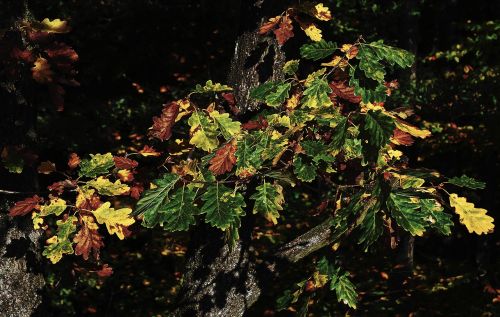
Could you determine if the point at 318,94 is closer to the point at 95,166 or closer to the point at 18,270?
the point at 95,166

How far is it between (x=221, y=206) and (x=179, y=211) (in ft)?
0.59

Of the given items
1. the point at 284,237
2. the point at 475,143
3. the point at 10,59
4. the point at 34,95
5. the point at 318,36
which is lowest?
the point at 284,237

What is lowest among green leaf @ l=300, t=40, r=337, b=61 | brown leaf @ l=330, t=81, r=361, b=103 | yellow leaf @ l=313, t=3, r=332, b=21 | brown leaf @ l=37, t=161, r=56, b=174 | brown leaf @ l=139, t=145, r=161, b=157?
brown leaf @ l=37, t=161, r=56, b=174

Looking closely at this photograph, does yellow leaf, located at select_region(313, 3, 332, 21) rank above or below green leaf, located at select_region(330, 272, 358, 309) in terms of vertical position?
above

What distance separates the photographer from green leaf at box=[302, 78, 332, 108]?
2.89m

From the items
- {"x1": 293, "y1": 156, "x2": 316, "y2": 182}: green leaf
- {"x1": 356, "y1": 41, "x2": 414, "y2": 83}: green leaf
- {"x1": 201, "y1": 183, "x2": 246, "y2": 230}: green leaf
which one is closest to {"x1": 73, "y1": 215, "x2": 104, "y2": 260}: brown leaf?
{"x1": 201, "y1": 183, "x2": 246, "y2": 230}: green leaf

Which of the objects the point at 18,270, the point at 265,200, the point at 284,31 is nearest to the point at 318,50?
the point at 284,31

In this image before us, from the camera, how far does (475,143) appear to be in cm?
1077

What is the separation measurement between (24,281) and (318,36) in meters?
2.16

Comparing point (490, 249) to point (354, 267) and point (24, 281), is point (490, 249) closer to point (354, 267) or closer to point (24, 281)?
point (354, 267)

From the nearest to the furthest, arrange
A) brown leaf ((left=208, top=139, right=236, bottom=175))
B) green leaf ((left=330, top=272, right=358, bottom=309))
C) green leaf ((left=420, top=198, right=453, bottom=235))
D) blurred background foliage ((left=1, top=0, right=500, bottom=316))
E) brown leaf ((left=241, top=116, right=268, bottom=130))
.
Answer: green leaf ((left=420, top=198, right=453, bottom=235)) < brown leaf ((left=208, top=139, right=236, bottom=175)) < green leaf ((left=330, top=272, right=358, bottom=309)) < brown leaf ((left=241, top=116, right=268, bottom=130)) < blurred background foliage ((left=1, top=0, right=500, bottom=316))

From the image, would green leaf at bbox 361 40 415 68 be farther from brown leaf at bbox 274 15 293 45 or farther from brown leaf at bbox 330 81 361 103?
brown leaf at bbox 274 15 293 45

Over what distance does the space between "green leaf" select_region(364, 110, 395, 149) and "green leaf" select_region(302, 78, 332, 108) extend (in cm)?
30

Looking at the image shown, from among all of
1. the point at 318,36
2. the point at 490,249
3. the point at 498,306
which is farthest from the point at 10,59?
the point at 490,249
